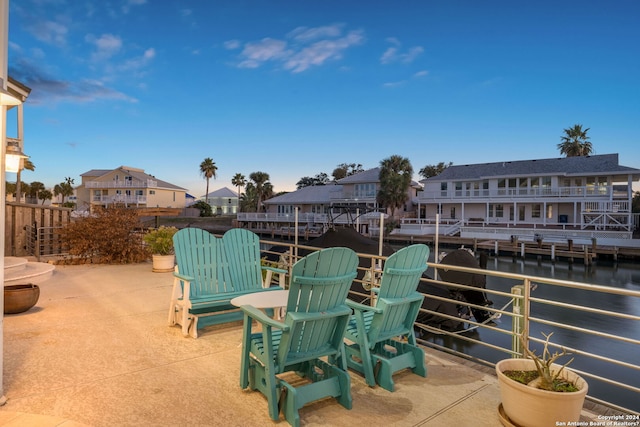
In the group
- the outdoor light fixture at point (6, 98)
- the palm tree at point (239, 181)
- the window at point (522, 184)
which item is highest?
the palm tree at point (239, 181)

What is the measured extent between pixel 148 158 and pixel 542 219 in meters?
34.3

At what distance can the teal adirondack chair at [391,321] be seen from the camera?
2.79 m

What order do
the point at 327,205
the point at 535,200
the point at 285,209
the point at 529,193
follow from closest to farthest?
1. the point at 535,200
2. the point at 529,193
3. the point at 327,205
4. the point at 285,209

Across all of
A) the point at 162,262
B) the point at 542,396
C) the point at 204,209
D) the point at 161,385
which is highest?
the point at 204,209

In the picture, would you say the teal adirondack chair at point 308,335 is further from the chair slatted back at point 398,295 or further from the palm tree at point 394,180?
the palm tree at point 394,180

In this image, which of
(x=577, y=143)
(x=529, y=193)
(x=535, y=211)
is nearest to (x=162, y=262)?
(x=529, y=193)

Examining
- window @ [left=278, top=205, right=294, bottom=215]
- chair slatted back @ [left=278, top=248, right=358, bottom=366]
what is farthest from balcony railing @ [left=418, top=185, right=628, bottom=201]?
chair slatted back @ [left=278, top=248, right=358, bottom=366]

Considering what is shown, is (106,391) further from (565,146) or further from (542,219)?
(565,146)

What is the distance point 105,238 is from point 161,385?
7.67 meters

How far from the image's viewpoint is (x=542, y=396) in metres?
2.07

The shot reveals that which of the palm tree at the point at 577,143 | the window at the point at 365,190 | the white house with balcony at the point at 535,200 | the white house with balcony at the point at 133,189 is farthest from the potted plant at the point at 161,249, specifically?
the palm tree at the point at 577,143

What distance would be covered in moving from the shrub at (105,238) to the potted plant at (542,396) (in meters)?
9.43

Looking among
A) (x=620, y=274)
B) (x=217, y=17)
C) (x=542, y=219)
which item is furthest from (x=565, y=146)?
(x=217, y=17)

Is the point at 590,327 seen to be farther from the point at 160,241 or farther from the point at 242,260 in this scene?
the point at 160,241
